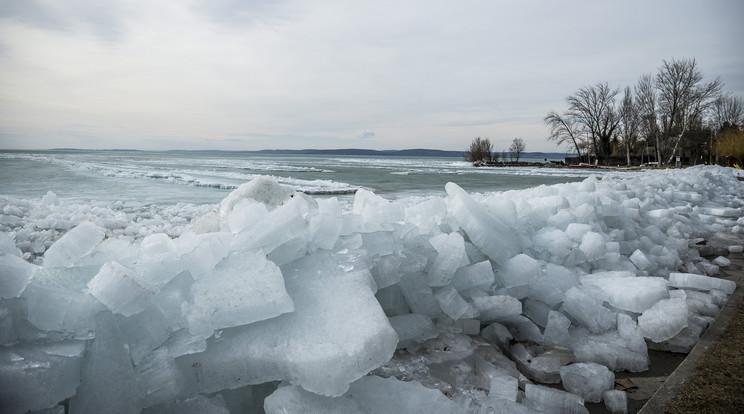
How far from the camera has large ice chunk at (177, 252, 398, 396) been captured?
3.78 ft

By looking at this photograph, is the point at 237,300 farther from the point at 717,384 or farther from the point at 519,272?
the point at 717,384

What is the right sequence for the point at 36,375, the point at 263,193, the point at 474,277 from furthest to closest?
the point at 263,193 → the point at 474,277 → the point at 36,375

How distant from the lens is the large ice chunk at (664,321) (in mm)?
1872

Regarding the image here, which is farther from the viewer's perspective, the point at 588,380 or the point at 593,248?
the point at 593,248

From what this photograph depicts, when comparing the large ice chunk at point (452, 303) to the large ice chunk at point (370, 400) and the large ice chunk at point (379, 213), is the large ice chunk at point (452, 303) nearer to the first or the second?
the large ice chunk at point (379, 213)

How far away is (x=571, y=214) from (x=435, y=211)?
123 cm

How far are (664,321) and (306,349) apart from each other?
1716mm

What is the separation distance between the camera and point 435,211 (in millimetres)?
2506

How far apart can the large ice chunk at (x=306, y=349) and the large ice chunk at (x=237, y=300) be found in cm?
6

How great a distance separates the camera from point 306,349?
1200mm

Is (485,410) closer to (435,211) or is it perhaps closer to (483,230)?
(483,230)

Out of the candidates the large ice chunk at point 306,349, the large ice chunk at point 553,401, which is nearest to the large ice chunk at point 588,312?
the large ice chunk at point 553,401

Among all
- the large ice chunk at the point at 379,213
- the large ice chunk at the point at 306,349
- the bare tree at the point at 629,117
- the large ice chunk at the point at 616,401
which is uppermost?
the bare tree at the point at 629,117

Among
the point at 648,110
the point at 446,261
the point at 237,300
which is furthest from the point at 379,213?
the point at 648,110
